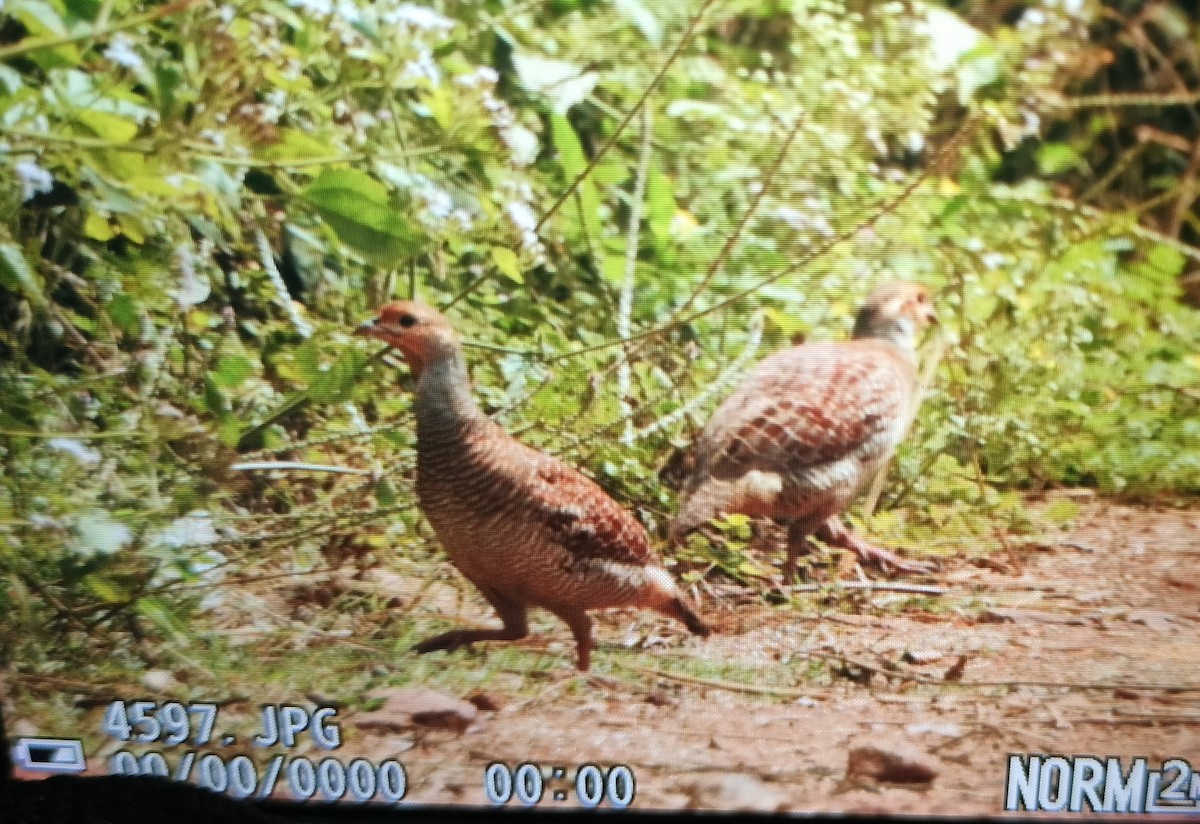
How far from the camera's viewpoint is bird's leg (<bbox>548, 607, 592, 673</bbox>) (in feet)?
3.93

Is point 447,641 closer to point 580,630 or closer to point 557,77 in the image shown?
point 580,630

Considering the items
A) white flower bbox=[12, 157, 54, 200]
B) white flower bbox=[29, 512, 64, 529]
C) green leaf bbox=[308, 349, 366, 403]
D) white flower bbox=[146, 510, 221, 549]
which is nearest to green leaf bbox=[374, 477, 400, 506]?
green leaf bbox=[308, 349, 366, 403]

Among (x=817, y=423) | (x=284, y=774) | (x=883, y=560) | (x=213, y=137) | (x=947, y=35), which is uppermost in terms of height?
(x=947, y=35)

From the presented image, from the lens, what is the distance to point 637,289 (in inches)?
45.3

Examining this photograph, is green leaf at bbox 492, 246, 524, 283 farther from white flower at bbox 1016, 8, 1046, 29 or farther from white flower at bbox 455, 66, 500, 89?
white flower at bbox 1016, 8, 1046, 29

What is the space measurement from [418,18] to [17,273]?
1.93 feet

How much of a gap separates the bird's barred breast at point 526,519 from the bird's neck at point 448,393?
0.06 ft

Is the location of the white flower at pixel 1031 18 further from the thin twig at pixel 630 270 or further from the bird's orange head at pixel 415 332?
the bird's orange head at pixel 415 332

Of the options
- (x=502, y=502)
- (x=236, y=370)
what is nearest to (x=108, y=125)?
(x=236, y=370)

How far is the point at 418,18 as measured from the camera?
112cm

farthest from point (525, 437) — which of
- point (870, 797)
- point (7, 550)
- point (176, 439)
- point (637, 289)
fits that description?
point (7, 550)

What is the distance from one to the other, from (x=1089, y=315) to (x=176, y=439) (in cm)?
110

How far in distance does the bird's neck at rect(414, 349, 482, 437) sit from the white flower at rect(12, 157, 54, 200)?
20.3 inches

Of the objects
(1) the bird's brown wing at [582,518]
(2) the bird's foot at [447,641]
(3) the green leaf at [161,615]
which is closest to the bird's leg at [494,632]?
(2) the bird's foot at [447,641]
